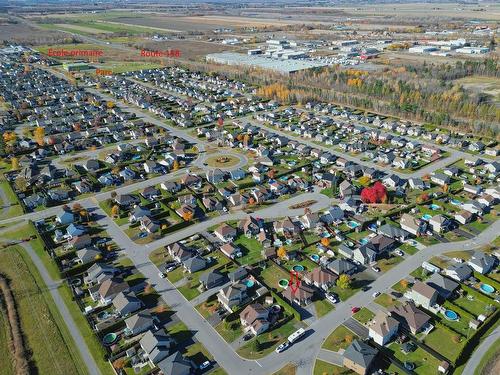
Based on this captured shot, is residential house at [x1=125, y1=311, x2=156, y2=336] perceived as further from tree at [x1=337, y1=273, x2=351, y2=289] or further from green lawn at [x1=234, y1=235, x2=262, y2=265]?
tree at [x1=337, y1=273, x2=351, y2=289]

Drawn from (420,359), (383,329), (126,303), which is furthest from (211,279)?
(420,359)

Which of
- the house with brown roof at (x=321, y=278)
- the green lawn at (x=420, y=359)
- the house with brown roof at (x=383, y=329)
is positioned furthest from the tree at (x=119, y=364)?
the green lawn at (x=420, y=359)

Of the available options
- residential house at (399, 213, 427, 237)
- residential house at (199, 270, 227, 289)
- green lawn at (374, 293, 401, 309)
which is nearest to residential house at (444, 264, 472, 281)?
residential house at (399, 213, 427, 237)

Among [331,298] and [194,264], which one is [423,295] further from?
[194,264]

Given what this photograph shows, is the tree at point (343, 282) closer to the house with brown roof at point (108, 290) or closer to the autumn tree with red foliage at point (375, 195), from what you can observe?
the autumn tree with red foliage at point (375, 195)

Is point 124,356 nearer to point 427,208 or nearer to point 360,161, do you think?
point 427,208
